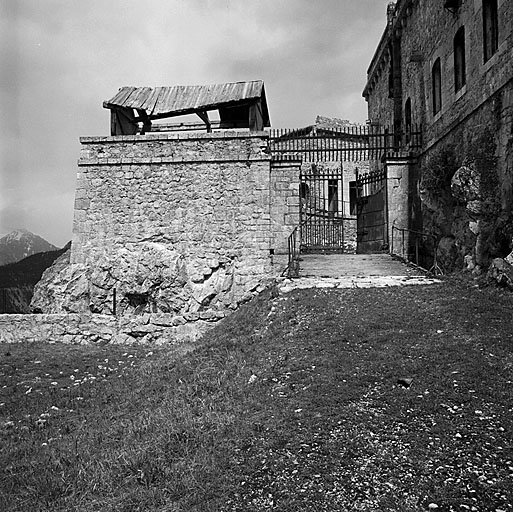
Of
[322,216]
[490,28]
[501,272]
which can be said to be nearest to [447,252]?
[501,272]

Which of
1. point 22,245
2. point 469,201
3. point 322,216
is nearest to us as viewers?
point 469,201

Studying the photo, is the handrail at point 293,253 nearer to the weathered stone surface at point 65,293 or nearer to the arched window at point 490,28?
the weathered stone surface at point 65,293

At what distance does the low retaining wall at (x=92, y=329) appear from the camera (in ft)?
40.5

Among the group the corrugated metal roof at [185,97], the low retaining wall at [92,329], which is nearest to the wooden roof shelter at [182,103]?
the corrugated metal roof at [185,97]

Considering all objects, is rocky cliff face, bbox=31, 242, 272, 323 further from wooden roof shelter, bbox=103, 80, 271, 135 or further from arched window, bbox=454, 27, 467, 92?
arched window, bbox=454, 27, 467, 92

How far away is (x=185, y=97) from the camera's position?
14.9m

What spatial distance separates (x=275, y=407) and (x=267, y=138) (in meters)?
9.74

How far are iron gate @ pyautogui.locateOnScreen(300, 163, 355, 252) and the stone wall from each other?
1393mm

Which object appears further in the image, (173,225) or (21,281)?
(21,281)

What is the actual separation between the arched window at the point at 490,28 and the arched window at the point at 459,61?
157cm

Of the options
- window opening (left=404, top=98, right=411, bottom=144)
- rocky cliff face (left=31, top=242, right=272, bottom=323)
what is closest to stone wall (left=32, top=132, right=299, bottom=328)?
rocky cliff face (left=31, top=242, right=272, bottom=323)

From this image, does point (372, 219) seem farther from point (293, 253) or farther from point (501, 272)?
point (501, 272)

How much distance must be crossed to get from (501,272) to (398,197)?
6.56 m

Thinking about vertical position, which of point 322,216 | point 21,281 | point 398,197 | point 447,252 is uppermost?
point 398,197
